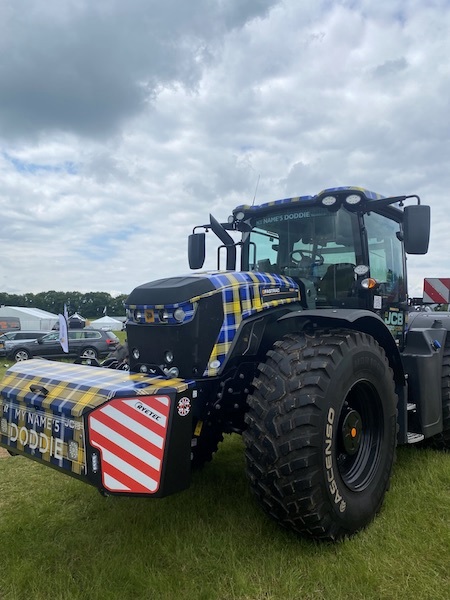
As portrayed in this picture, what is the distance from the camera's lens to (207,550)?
3.03m

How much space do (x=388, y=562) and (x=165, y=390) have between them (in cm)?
167

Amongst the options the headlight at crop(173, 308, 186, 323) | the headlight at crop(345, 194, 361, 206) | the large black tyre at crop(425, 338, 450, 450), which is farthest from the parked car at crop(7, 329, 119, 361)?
the headlight at crop(173, 308, 186, 323)

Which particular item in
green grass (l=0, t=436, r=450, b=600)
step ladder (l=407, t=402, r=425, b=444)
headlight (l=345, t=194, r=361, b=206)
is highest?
headlight (l=345, t=194, r=361, b=206)

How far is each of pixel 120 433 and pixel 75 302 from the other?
75230 mm

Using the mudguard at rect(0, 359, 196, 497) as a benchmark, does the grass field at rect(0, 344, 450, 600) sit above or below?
below

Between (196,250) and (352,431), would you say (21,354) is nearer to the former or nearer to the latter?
(196,250)

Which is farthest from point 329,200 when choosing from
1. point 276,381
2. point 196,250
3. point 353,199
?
point 276,381

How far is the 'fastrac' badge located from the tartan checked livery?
17 millimetres

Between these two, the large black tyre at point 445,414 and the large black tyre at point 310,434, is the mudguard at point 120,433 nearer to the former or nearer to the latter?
the large black tyre at point 310,434

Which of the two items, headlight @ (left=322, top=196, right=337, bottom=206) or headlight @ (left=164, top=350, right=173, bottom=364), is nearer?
headlight @ (left=164, top=350, right=173, bottom=364)

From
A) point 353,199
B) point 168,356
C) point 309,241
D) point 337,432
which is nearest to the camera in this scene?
point 337,432

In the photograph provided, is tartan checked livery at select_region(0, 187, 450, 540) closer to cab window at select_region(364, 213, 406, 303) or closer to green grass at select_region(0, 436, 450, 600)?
cab window at select_region(364, 213, 406, 303)

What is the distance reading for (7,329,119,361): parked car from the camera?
1902 cm

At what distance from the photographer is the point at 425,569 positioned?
109 inches
